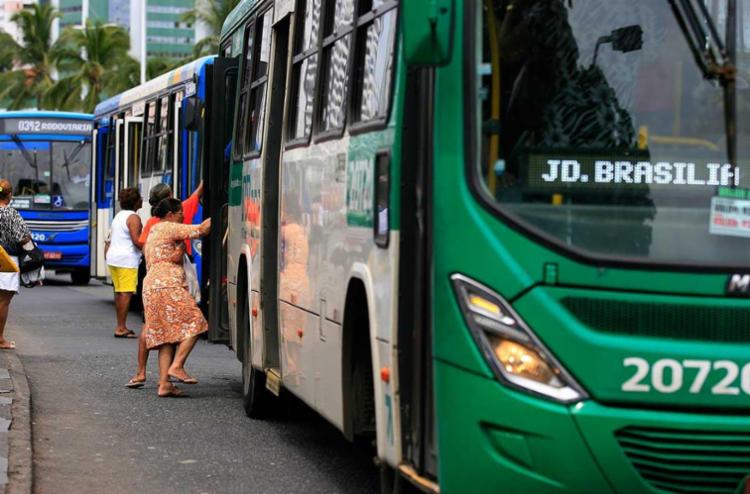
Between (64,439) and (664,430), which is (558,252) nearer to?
(664,430)

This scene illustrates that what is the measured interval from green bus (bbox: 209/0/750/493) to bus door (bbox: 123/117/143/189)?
15.6m

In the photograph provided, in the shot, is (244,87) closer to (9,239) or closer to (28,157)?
(9,239)

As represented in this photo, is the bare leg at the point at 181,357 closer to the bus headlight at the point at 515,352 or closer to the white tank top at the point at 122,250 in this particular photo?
the white tank top at the point at 122,250

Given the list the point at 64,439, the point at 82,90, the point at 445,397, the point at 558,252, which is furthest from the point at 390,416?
the point at 82,90

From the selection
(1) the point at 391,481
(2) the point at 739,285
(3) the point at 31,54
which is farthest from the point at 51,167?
(3) the point at 31,54

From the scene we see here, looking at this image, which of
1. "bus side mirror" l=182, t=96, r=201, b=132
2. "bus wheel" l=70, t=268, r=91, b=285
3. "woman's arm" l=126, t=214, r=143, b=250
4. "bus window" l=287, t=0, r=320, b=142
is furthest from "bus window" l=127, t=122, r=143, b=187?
"bus window" l=287, t=0, r=320, b=142

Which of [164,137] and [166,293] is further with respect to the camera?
[164,137]

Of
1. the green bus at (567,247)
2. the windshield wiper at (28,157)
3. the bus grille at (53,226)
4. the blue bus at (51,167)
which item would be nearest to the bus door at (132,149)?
the bus grille at (53,226)

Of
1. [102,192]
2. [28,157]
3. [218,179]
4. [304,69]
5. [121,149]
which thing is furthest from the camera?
[28,157]

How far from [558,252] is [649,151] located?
0.55 m

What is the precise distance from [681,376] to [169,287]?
711cm

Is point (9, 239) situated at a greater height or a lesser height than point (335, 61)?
lesser

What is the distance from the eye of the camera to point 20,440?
977 cm

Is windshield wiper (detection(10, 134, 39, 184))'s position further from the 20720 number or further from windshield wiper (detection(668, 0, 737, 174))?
the 20720 number
